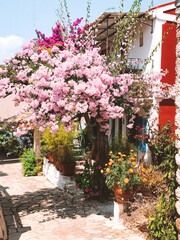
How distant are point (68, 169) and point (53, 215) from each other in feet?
9.07

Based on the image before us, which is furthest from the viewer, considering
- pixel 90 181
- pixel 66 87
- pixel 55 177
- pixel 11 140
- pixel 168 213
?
pixel 11 140

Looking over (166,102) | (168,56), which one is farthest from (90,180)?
(168,56)

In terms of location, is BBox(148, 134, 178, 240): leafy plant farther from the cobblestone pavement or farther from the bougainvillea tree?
the bougainvillea tree

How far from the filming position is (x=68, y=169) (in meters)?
10.4

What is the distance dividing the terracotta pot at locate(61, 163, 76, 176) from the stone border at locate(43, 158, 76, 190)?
0.20m

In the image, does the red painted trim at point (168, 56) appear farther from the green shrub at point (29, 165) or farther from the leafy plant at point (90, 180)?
the green shrub at point (29, 165)

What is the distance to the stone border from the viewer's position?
10.1m

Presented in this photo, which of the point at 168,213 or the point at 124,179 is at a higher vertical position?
the point at 124,179

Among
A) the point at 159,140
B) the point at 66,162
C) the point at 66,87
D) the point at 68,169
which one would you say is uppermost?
the point at 66,87

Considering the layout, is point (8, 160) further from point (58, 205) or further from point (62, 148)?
point (58, 205)

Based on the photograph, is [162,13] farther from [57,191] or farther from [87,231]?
[87,231]

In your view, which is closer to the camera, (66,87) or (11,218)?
(66,87)

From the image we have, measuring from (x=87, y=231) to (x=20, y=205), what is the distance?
315 centimetres

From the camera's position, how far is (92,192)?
8.52 metres
